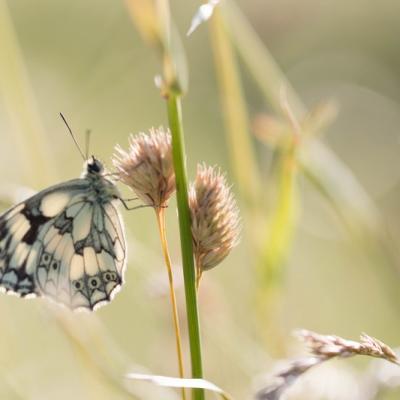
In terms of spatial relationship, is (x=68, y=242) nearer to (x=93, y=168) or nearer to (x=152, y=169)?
(x=93, y=168)

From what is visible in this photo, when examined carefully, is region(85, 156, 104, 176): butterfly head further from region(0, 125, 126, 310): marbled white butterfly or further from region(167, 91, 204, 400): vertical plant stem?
region(167, 91, 204, 400): vertical plant stem

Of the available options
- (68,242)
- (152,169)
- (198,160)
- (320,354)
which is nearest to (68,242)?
(68,242)

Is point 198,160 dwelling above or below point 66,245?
above

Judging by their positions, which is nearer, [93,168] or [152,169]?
[152,169]

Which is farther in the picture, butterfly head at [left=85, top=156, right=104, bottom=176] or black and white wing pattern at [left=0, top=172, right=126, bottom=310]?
butterfly head at [left=85, top=156, right=104, bottom=176]

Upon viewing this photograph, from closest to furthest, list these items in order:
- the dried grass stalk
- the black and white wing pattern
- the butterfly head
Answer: the dried grass stalk → the black and white wing pattern → the butterfly head

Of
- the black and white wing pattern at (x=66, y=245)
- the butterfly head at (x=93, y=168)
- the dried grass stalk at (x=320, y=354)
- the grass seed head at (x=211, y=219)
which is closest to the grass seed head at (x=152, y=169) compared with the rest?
the grass seed head at (x=211, y=219)

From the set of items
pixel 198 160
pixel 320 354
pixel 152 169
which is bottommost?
pixel 320 354

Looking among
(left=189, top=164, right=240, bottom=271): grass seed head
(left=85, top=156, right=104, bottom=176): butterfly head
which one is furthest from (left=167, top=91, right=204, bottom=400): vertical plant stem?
(left=85, top=156, right=104, bottom=176): butterfly head
